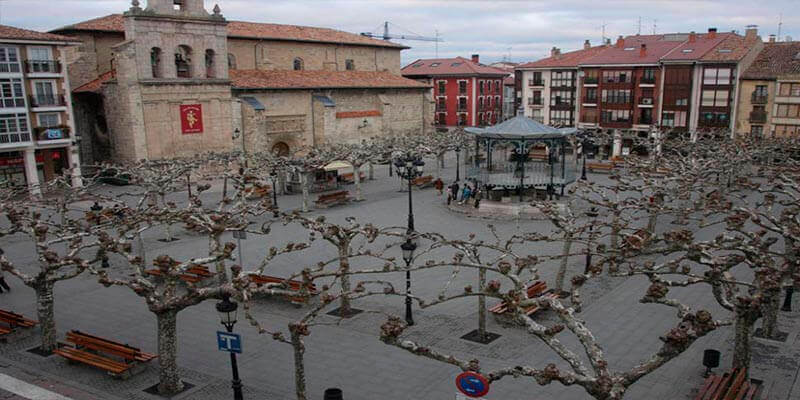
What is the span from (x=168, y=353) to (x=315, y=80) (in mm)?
38899

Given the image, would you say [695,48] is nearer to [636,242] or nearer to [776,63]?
[776,63]

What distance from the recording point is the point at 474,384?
25.8 ft

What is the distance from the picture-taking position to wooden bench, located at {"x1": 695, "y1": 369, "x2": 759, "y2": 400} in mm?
10555

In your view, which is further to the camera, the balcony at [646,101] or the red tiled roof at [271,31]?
the balcony at [646,101]

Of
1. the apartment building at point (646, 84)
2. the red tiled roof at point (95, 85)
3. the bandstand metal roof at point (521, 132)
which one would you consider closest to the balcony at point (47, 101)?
the red tiled roof at point (95, 85)

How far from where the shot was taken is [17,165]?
36.0m

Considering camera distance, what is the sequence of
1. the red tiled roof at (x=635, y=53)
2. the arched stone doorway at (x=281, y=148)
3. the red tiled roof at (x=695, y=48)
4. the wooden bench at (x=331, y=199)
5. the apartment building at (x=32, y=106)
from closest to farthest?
the wooden bench at (x=331, y=199) < the apartment building at (x=32, y=106) < the arched stone doorway at (x=281, y=148) < the red tiled roof at (x=695, y=48) < the red tiled roof at (x=635, y=53)

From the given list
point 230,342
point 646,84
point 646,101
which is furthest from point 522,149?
point 646,101

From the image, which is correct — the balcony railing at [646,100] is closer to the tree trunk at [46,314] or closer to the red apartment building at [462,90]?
the red apartment building at [462,90]

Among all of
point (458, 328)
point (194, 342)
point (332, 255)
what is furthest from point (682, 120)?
point (194, 342)

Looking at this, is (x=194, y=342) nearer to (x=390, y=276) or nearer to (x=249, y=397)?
(x=249, y=397)

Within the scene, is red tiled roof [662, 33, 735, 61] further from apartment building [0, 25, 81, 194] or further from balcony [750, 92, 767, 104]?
apartment building [0, 25, 81, 194]

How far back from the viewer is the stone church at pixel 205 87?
125 ft

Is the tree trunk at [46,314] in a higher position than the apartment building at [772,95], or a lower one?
lower
